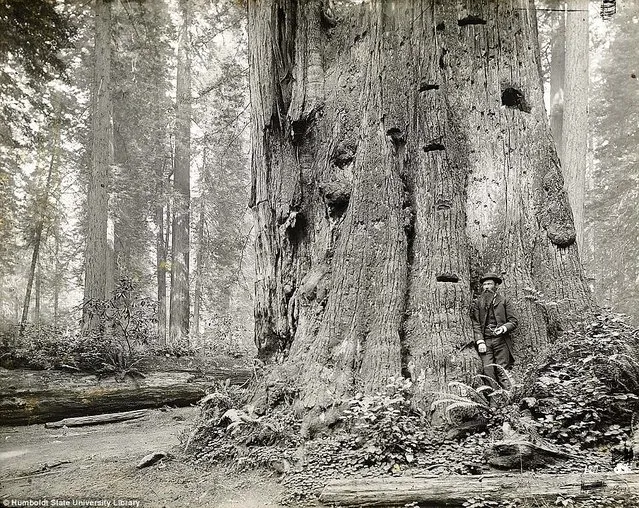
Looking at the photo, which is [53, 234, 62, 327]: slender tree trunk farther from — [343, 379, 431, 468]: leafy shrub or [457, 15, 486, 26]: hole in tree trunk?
[457, 15, 486, 26]: hole in tree trunk

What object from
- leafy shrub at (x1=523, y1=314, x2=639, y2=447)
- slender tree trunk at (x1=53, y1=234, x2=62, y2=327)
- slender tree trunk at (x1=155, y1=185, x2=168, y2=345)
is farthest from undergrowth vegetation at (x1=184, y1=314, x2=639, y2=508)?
slender tree trunk at (x1=155, y1=185, x2=168, y2=345)

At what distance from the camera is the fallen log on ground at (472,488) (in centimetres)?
331

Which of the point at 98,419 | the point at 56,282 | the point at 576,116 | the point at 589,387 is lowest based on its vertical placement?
the point at 98,419

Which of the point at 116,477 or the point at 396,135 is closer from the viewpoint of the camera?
the point at 116,477

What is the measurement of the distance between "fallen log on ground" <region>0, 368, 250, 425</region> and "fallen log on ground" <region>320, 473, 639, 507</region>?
5.18 m

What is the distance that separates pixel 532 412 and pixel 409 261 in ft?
6.27

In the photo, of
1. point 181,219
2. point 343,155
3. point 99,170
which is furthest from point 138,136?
point 343,155

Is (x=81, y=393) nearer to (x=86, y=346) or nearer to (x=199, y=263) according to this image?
(x=86, y=346)

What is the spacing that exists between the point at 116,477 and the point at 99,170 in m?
8.45

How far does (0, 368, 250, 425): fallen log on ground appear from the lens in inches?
266

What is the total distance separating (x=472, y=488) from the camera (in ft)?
11.1

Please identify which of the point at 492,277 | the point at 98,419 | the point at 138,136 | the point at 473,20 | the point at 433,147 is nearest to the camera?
the point at 492,277

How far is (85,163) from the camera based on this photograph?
11.7 meters

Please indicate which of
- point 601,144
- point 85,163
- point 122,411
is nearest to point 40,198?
point 85,163
